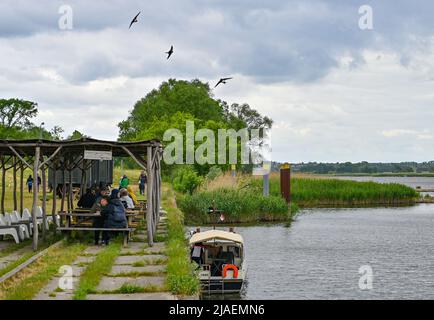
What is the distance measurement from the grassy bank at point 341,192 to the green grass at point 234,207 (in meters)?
9.23

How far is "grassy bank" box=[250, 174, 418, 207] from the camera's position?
62.7 m

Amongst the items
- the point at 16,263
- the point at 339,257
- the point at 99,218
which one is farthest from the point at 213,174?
the point at 16,263

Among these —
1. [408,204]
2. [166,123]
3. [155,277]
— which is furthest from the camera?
[166,123]

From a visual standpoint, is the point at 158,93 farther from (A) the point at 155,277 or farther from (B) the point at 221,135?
(A) the point at 155,277

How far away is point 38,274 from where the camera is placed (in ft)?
55.2

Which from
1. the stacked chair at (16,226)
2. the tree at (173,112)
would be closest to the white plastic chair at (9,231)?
the stacked chair at (16,226)

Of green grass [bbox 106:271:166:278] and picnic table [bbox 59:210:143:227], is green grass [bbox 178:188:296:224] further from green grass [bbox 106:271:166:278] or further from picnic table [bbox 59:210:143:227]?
green grass [bbox 106:271:166:278]

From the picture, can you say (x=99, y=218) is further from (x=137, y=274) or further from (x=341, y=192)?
(x=341, y=192)

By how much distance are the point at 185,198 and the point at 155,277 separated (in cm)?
3151

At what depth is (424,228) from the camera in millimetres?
45625

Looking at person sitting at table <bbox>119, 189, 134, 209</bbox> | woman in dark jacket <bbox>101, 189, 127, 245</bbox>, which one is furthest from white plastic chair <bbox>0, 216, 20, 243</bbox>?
person sitting at table <bbox>119, 189, 134, 209</bbox>

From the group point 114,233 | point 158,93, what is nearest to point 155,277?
point 114,233

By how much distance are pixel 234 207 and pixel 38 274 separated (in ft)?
102
